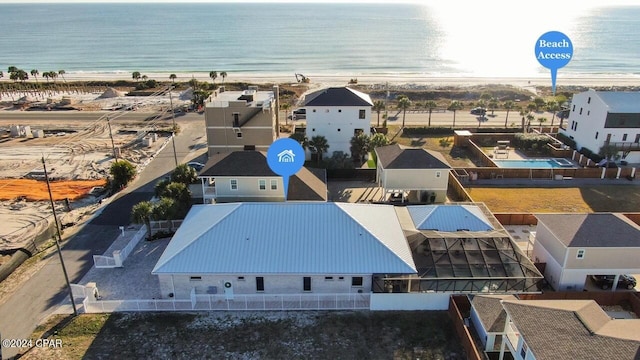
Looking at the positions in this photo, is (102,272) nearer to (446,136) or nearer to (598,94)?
(446,136)

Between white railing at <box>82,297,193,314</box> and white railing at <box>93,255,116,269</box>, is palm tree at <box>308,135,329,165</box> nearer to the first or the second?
white railing at <box>93,255,116,269</box>

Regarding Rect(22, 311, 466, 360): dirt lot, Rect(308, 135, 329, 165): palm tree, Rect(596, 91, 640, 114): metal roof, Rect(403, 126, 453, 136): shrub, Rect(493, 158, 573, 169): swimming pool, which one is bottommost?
Rect(22, 311, 466, 360): dirt lot

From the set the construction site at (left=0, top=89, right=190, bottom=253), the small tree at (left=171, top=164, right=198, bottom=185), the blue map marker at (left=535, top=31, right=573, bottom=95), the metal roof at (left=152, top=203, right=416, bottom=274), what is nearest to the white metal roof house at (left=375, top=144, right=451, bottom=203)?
the metal roof at (left=152, top=203, right=416, bottom=274)

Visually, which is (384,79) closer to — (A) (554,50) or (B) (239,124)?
(A) (554,50)

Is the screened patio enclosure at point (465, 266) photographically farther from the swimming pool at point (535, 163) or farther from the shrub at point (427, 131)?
the shrub at point (427, 131)

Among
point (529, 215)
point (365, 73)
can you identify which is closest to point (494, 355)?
point (529, 215)

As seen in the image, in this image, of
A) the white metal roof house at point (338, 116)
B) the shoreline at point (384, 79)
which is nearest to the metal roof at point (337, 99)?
the white metal roof house at point (338, 116)

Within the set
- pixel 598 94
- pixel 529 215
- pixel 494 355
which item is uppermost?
pixel 598 94
